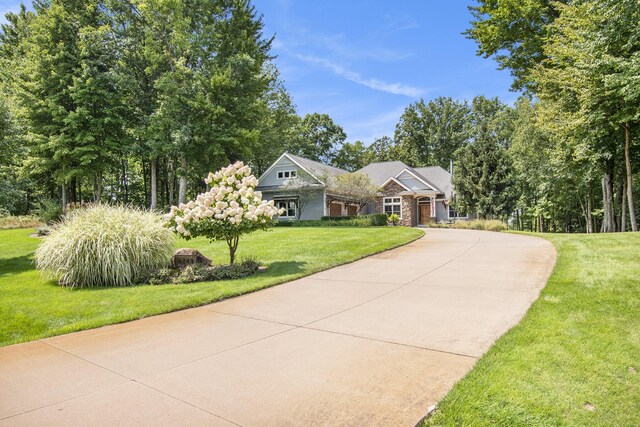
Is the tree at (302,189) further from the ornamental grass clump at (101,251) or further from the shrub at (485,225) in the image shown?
the ornamental grass clump at (101,251)

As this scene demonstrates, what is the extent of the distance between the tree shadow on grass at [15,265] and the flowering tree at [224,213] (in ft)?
13.8

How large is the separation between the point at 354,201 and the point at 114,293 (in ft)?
79.9

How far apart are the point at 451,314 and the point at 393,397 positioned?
2.31 meters

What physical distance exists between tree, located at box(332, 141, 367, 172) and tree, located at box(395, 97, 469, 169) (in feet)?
19.1

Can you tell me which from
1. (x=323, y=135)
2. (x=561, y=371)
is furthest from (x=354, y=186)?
(x=323, y=135)

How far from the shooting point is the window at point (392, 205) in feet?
101

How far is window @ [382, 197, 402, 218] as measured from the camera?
30.7 metres

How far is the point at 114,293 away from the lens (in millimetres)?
6605

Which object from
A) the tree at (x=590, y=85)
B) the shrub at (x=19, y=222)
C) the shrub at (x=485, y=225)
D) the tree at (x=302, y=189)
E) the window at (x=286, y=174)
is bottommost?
the shrub at (x=485, y=225)

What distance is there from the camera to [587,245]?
9.84m

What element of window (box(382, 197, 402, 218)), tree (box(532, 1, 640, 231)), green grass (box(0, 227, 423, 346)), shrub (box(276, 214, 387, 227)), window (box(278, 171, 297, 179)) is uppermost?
tree (box(532, 1, 640, 231))

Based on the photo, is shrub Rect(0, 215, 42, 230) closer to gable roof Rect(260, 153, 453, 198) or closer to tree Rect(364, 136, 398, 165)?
gable roof Rect(260, 153, 453, 198)

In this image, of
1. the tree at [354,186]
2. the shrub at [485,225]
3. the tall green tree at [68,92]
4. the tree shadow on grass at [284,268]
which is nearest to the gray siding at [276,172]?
A: the tree at [354,186]

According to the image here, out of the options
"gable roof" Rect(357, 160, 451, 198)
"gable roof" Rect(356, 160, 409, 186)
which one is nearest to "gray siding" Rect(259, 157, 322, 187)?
"gable roof" Rect(356, 160, 409, 186)
